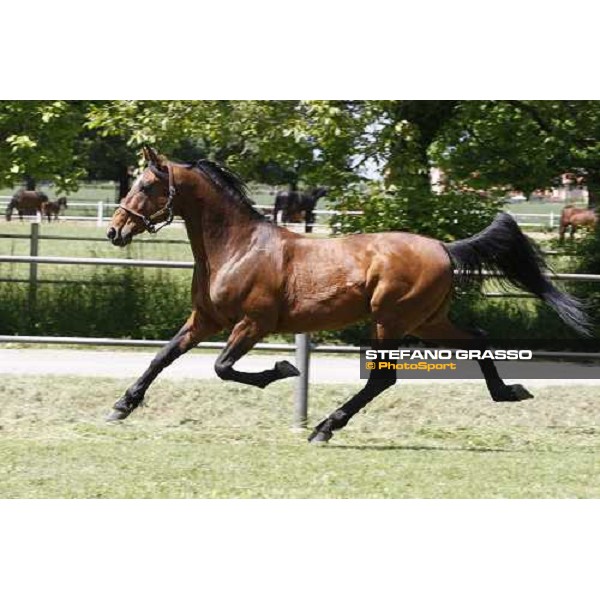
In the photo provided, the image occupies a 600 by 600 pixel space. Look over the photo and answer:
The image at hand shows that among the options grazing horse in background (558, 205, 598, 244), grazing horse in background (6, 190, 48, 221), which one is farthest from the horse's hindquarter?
grazing horse in background (6, 190, 48, 221)

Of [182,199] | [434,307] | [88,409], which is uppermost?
[182,199]

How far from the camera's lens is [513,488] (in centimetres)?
717

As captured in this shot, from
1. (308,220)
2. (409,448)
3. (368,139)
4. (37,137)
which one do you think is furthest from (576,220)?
(409,448)

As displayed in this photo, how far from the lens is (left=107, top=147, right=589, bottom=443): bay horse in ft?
28.3

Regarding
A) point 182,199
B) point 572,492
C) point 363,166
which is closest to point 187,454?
point 182,199

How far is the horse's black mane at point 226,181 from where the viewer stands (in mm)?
8816

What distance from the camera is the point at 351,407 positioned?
869cm

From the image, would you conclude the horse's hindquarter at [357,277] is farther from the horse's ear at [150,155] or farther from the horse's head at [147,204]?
the horse's ear at [150,155]

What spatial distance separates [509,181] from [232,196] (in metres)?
5.81

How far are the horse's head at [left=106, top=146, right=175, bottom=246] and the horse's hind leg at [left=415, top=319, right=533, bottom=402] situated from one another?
Result: 6.95 feet

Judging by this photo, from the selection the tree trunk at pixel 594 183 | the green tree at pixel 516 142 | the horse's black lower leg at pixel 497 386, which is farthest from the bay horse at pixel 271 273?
the tree trunk at pixel 594 183

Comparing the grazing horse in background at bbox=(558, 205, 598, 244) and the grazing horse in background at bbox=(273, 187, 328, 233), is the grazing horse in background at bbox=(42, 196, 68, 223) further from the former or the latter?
the grazing horse in background at bbox=(558, 205, 598, 244)

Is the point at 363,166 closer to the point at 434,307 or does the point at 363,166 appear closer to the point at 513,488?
the point at 434,307

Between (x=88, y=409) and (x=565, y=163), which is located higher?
(x=565, y=163)
